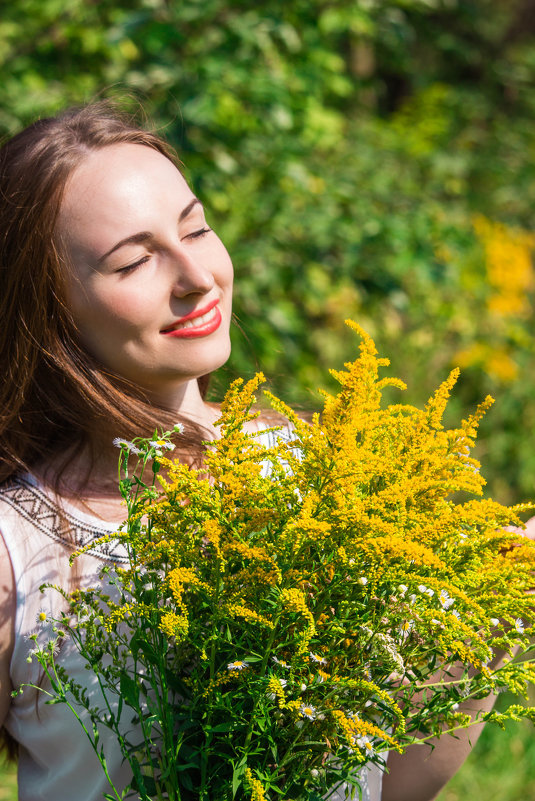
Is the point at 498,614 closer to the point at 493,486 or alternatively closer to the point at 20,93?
the point at 20,93

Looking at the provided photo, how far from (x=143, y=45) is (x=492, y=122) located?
3820 mm

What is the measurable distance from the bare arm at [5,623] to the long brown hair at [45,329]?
0.64 feet

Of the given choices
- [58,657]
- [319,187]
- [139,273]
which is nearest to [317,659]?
[58,657]

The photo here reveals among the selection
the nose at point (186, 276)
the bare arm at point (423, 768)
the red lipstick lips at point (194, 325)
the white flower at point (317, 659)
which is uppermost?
the nose at point (186, 276)

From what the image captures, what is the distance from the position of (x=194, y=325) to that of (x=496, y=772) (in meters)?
2.30

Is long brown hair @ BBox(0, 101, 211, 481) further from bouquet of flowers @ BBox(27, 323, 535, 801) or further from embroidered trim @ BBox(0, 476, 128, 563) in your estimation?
bouquet of flowers @ BBox(27, 323, 535, 801)

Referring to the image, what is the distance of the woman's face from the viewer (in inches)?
54.1

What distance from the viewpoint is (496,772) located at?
293 cm

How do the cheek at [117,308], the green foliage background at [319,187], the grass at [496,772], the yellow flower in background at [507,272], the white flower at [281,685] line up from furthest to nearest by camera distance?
the yellow flower in background at [507,272]
the green foliage background at [319,187]
the grass at [496,772]
the cheek at [117,308]
the white flower at [281,685]

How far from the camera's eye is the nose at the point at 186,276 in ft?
4.54

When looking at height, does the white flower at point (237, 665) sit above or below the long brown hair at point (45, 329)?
below

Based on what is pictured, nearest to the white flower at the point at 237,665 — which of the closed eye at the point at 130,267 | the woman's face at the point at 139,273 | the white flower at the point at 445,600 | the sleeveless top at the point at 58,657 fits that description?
the white flower at the point at 445,600

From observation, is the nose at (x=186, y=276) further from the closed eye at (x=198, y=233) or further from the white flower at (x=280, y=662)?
the white flower at (x=280, y=662)

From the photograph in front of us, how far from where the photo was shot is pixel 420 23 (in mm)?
5844
